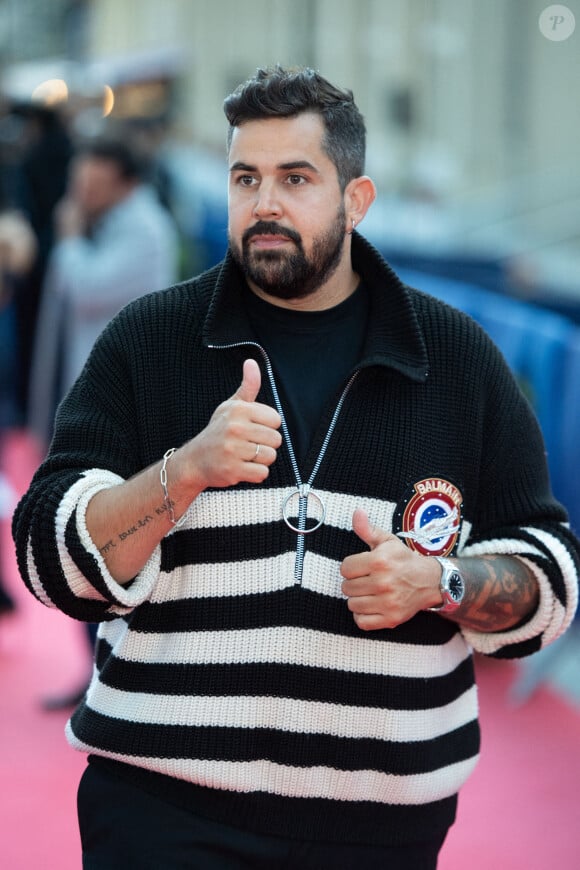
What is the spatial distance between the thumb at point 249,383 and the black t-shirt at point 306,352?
190 millimetres

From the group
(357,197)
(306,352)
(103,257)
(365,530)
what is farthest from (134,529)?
(103,257)

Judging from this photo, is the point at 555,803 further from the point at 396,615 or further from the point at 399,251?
the point at 399,251

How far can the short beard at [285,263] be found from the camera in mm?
2479

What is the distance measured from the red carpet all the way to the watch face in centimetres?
192

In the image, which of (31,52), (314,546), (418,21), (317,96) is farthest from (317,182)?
(31,52)

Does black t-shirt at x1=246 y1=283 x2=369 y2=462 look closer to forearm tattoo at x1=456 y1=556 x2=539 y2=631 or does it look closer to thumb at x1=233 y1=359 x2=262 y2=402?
thumb at x1=233 y1=359 x2=262 y2=402

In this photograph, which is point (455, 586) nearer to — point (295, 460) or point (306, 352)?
point (295, 460)

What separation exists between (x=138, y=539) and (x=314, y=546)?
13.2 inches

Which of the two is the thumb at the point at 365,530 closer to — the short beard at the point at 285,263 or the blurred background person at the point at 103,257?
the short beard at the point at 285,263

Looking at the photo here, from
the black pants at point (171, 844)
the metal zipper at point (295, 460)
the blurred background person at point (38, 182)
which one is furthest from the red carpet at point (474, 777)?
the blurred background person at point (38, 182)

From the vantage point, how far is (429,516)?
2.49 meters

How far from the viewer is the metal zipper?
7.86ft

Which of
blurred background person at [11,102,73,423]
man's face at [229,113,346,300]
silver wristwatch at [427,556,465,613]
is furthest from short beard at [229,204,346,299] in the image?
blurred background person at [11,102,73,423]

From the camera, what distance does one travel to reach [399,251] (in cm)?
976
